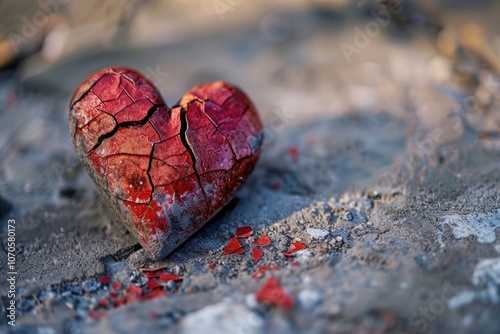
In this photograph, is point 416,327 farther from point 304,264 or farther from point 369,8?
point 369,8

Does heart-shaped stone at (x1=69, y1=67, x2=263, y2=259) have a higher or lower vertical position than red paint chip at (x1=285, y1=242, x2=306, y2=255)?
higher

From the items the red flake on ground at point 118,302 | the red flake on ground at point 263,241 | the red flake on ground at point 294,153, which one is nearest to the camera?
the red flake on ground at point 118,302

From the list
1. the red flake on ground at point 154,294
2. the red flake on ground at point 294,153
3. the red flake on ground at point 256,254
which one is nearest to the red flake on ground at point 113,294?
the red flake on ground at point 154,294

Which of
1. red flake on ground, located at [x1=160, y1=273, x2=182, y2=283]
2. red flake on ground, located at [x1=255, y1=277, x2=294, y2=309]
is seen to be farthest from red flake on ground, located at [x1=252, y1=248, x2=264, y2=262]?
red flake on ground, located at [x1=160, y1=273, x2=182, y2=283]

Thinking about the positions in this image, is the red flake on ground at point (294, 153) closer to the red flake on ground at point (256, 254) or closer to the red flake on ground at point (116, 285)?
the red flake on ground at point (256, 254)

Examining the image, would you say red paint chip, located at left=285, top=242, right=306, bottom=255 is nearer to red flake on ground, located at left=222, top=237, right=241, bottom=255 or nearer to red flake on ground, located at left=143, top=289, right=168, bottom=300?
red flake on ground, located at left=222, top=237, right=241, bottom=255

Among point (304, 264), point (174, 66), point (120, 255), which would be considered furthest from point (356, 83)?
point (120, 255)
